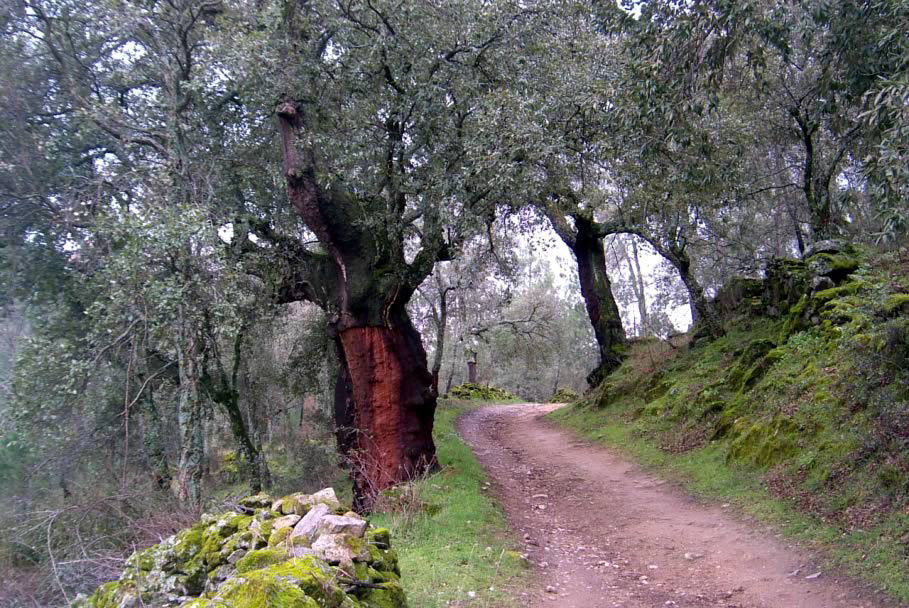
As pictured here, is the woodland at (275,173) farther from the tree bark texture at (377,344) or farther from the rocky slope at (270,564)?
the rocky slope at (270,564)

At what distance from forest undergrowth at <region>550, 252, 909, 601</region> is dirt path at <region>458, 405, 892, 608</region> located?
43cm

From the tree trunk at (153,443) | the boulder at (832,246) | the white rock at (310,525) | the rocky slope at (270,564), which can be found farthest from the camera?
the boulder at (832,246)

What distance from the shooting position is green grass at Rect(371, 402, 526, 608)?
581 centimetres

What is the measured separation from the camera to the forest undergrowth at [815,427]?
21.7ft

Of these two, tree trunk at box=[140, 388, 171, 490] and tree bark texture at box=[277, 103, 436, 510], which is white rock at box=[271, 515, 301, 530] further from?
tree trunk at box=[140, 388, 171, 490]

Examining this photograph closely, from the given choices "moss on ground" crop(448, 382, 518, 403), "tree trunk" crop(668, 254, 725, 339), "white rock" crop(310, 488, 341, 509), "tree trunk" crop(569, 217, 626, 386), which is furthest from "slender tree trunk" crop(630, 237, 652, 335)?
"white rock" crop(310, 488, 341, 509)

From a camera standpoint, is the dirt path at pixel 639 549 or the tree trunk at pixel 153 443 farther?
the tree trunk at pixel 153 443

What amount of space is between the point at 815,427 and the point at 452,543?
5.53 metres

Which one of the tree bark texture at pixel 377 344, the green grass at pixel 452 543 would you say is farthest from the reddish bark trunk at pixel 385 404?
the green grass at pixel 452 543

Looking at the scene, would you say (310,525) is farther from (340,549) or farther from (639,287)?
(639,287)

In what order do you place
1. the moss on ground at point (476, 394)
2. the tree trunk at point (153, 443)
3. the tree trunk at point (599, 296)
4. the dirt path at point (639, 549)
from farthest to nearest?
the moss on ground at point (476, 394) → the tree trunk at point (599, 296) → the tree trunk at point (153, 443) → the dirt path at point (639, 549)

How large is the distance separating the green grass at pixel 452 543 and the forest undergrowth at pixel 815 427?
11.2ft

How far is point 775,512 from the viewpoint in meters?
7.77

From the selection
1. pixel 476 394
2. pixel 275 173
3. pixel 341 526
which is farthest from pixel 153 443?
pixel 476 394
